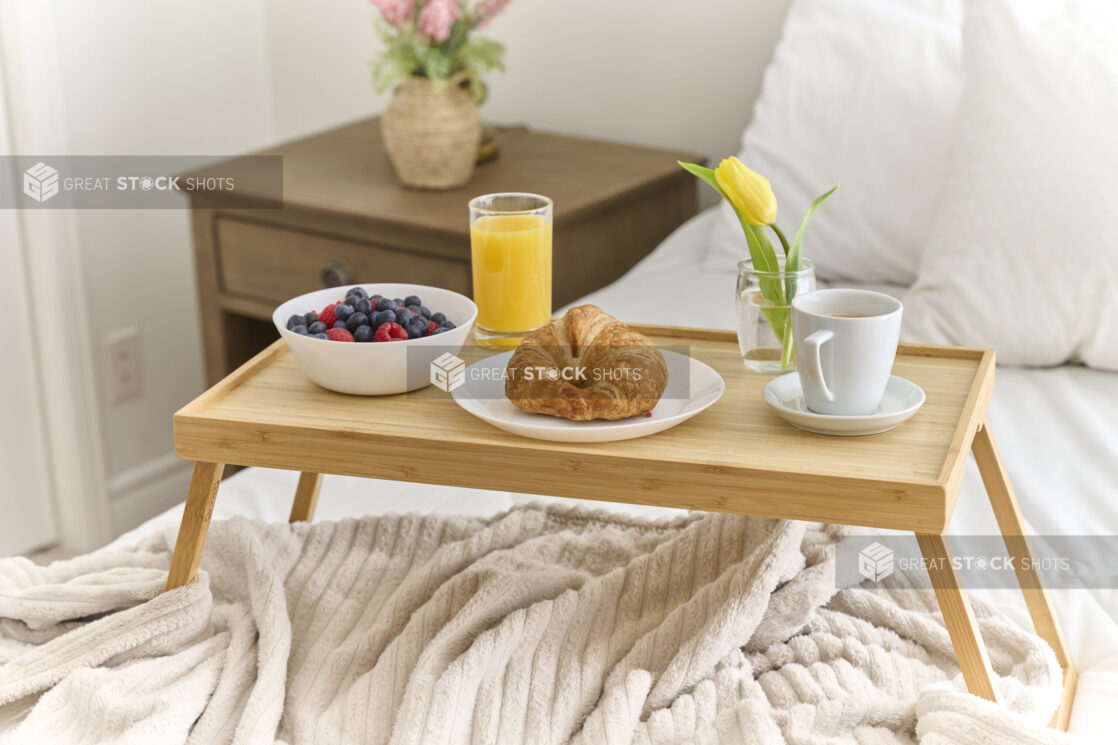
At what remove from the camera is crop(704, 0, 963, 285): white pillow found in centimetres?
142

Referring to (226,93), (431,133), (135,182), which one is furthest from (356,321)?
(226,93)

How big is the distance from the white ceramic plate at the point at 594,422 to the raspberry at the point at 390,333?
0.06 meters

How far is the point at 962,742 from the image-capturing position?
66 cm

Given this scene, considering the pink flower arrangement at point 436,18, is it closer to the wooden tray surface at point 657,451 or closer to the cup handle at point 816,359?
the wooden tray surface at point 657,451

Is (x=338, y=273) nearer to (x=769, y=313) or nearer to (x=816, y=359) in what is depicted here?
(x=769, y=313)

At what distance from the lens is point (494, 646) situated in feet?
2.56

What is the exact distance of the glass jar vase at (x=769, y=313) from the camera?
871 mm

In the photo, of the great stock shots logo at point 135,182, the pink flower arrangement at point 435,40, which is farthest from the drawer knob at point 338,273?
the pink flower arrangement at point 435,40

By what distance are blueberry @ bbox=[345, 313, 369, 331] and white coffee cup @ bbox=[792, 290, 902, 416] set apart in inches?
12.2

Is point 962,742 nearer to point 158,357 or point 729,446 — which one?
point 729,446

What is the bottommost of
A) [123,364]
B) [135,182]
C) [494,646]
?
[123,364]

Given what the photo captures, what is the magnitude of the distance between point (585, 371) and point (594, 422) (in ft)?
0.14

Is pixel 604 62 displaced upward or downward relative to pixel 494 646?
upward

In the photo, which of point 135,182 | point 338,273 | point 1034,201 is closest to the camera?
point 1034,201
